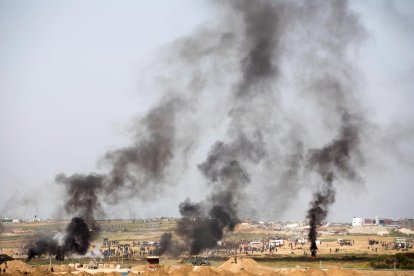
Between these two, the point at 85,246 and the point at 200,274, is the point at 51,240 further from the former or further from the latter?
the point at 200,274

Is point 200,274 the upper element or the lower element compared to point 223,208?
lower

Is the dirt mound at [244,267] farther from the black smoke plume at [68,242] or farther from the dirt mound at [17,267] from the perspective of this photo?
the black smoke plume at [68,242]

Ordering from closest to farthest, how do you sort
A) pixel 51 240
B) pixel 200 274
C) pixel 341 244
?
pixel 200 274 → pixel 51 240 → pixel 341 244

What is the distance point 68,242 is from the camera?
5153 inches

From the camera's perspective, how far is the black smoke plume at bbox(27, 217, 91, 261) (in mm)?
129375

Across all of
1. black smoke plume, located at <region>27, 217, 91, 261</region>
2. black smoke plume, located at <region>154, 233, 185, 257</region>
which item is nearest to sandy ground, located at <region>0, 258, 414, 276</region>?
black smoke plume, located at <region>27, 217, 91, 261</region>

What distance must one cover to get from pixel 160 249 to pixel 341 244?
55002 mm

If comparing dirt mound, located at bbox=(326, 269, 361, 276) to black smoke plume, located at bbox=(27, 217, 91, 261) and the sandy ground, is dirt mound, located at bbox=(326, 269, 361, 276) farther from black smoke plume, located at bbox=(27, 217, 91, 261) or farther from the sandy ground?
black smoke plume, located at bbox=(27, 217, 91, 261)

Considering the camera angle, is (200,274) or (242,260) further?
(242,260)

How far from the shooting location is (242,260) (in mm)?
93188

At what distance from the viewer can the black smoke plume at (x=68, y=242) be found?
424 ft

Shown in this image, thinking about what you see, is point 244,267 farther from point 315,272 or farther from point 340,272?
point 340,272

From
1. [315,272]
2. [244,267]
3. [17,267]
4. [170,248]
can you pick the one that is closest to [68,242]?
[170,248]

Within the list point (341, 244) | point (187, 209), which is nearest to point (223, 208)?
point (187, 209)
